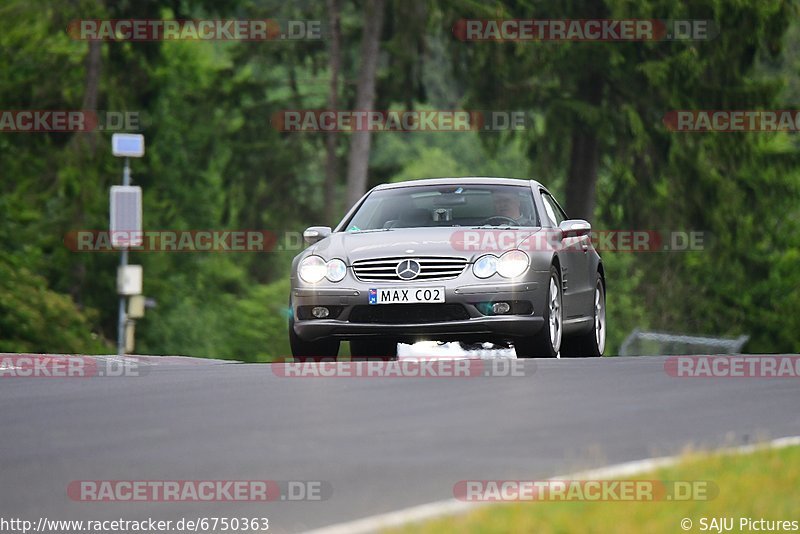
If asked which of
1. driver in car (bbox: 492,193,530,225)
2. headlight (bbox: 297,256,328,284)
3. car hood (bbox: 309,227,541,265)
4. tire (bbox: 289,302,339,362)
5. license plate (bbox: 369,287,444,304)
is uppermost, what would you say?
driver in car (bbox: 492,193,530,225)

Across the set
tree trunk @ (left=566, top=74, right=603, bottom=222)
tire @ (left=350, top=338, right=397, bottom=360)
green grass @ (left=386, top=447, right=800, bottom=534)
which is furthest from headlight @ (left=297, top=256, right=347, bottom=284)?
tree trunk @ (left=566, top=74, right=603, bottom=222)

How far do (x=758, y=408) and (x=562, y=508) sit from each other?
4.64 m

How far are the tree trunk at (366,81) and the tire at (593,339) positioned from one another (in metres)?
20.5

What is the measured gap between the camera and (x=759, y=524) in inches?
289

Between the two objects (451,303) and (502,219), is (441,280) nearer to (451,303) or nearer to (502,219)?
(451,303)

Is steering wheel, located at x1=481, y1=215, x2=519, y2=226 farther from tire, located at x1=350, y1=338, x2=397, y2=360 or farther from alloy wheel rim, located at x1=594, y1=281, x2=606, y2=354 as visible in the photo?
alloy wheel rim, located at x1=594, y1=281, x2=606, y2=354

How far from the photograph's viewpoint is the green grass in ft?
23.3

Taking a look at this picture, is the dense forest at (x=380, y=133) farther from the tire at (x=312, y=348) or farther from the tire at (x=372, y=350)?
the tire at (x=312, y=348)

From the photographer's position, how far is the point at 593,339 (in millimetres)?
18297

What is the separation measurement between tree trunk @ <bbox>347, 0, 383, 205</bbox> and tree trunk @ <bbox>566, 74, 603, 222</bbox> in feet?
14.7

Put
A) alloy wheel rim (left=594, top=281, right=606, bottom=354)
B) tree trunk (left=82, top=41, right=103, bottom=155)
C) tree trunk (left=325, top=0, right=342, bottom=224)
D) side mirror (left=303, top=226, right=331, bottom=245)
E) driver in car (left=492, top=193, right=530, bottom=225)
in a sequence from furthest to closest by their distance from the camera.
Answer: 1. tree trunk (left=325, top=0, right=342, bottom=224)
2. tree trunk (left=82, top=41, right=103, bottom=155)
3. alloy wheel rim (left=594, top=281, right=606, bottom=354)
4. driver in car (left=492, top=193, right=530, bottom=225)
5. side mirror (left=303, top=226, right=331, bottom=245)

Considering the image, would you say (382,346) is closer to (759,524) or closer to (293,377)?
(293,377)

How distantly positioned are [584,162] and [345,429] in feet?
100

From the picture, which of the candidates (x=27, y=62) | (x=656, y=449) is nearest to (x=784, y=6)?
(x=27, y=62)
